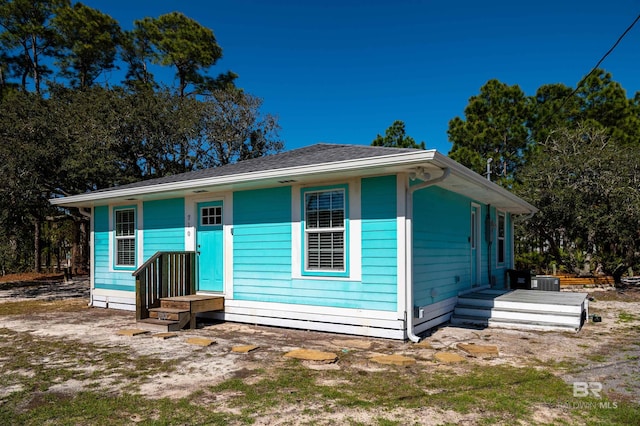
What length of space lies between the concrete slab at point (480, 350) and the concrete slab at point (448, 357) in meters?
0.21

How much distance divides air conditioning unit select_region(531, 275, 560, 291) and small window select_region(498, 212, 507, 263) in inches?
36.9

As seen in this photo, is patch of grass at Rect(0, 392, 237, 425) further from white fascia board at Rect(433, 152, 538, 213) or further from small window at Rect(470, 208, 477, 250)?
small window at Rect(470, 208, 477, 250)

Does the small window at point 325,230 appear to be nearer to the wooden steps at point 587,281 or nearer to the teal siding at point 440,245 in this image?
the teal siding at point 440,245

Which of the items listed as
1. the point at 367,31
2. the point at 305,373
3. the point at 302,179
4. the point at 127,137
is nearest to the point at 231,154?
the point at 127,137

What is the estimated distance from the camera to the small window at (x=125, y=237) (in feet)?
30.5

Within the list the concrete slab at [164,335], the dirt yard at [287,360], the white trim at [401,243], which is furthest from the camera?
the concrete slab at [164,335]

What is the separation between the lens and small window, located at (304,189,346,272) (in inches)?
257

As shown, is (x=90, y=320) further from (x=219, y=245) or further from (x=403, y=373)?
(x=403, y=373)

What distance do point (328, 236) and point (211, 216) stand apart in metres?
2.58

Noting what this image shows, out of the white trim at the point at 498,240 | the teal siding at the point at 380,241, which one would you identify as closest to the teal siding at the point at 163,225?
the teal siding at the point at 380,241

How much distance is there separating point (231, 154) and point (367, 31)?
746cm

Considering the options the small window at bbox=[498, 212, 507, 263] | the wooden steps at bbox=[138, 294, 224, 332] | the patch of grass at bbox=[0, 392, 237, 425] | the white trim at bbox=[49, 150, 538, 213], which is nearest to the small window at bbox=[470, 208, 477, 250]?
the white trim at bbox=[49, 150, 538, 213]

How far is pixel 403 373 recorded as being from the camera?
441 centimetres

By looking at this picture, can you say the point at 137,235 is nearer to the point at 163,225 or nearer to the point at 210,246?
the point at 163,225
